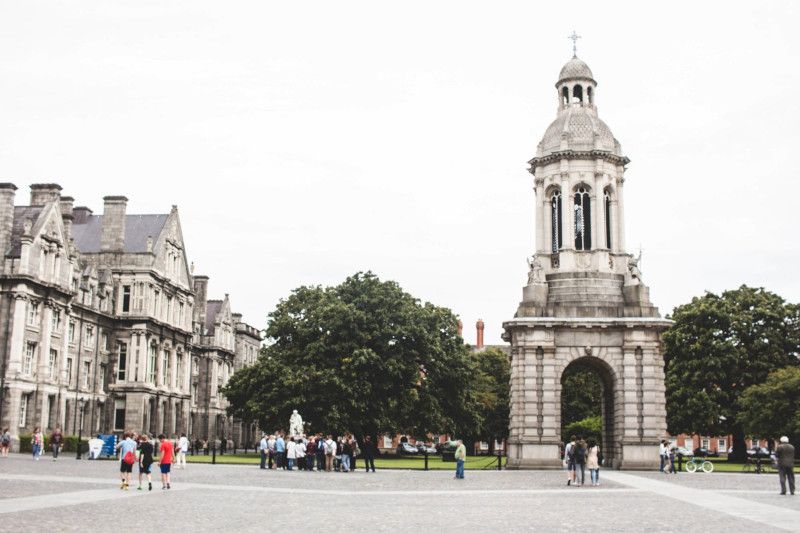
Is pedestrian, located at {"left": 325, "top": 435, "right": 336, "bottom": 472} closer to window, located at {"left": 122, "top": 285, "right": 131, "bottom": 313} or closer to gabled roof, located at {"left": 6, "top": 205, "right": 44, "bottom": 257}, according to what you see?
gabled roof, located at {"left": 6, "top": 205, "right": 44, "bottom": 257}

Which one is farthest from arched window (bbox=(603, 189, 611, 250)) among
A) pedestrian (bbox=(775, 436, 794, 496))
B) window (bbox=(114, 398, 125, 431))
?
window (bbox=(114, 398, 125, 431))

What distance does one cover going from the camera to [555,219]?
47156 mm

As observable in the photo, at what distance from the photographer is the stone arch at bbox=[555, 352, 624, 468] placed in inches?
1688

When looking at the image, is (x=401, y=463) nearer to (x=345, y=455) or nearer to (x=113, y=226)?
(x=345, y=455)

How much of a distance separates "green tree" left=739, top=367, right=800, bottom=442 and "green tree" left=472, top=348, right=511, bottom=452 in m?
30.8

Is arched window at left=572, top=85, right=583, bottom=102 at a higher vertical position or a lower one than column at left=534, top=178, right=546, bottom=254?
higher

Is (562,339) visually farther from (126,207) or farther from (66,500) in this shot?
(126,207)

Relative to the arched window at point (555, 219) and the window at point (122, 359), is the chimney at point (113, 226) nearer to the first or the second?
the window at point (122, 359)

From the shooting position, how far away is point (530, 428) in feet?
140

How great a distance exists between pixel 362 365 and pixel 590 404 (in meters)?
43.5

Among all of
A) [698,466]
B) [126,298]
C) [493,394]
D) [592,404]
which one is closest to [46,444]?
[126,298]

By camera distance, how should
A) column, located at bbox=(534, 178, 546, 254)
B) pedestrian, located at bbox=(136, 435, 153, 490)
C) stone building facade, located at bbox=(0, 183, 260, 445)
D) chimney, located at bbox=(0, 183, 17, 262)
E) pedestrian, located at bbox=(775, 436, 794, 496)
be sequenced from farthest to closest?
chimney, located at bbox=(0, 183, 17, 262) < stone building facade, located at bbox=(0, 183, 260, 445) < column, located at bbox=(534, 178, 546, 254) < pedestrian, located at bbox=(775, 436, 794, 496) < pedestrian, located at bbox=(136, 435, 153, 490)

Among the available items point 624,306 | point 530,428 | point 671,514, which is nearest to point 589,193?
point 624,306

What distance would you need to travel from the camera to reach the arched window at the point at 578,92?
4853 cm
